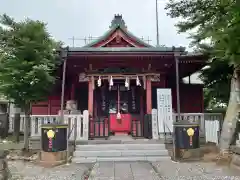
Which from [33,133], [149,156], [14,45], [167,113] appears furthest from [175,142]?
[14,45]

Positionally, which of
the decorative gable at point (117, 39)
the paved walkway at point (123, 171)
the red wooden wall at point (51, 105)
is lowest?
the paved walkway at point (123, 171)

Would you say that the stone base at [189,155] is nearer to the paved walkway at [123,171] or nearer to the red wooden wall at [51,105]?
the paved walkway at [123,171]

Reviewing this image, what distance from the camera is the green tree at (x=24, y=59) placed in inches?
312

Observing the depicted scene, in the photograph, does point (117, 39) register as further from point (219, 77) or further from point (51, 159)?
point (51, 159)

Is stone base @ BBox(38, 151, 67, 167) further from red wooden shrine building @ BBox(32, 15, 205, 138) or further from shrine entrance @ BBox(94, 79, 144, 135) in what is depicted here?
shrine entrance @ BBox(94, 79, 144, 135)

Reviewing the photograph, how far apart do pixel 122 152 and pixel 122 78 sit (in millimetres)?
3708

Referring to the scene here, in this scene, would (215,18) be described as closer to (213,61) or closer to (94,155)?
(213,61)

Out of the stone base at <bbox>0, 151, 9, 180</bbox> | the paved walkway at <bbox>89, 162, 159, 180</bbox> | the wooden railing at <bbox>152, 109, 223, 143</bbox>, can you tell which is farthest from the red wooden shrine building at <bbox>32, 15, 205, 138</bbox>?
the stone base at <bbox>0, 151, 9, 180</bbox>

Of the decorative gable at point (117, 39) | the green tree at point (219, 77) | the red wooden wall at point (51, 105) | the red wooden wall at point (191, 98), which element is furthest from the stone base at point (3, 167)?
the red wooden wall at point (191, 98)

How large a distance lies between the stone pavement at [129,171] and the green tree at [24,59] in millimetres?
2437

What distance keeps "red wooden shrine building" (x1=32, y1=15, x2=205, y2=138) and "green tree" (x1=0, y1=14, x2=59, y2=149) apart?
4.21 feet

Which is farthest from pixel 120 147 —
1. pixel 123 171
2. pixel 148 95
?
pixel 148 95

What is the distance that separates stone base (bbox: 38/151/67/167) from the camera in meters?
7.14

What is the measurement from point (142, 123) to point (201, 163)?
3.57 meters
